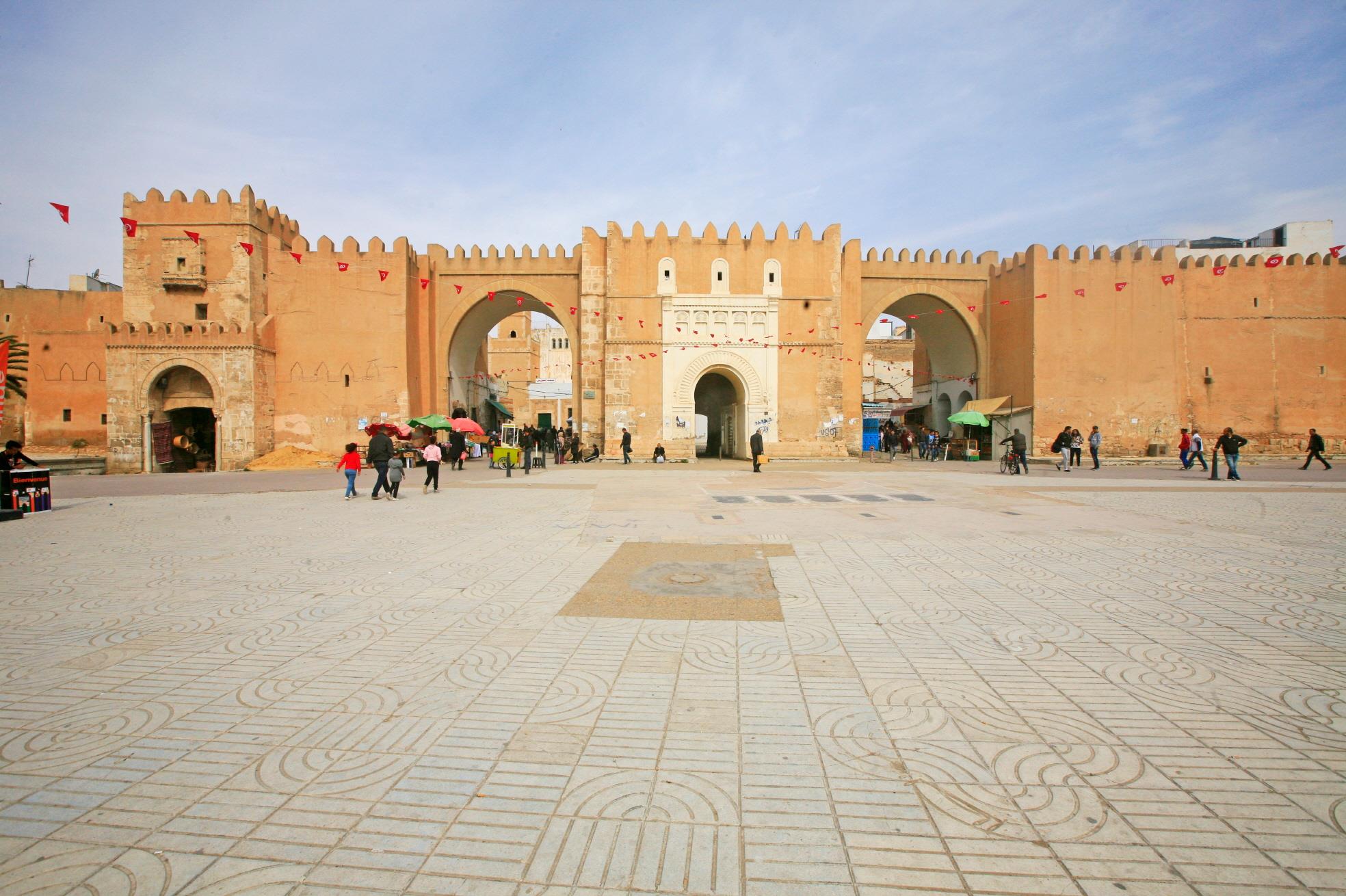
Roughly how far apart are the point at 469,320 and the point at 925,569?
28.2 meters

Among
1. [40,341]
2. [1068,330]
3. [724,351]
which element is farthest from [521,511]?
[40,341]

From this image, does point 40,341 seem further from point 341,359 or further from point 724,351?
point 724,351

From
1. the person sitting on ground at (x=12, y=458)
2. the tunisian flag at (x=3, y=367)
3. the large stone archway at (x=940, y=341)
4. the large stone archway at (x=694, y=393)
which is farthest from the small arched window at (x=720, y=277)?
the person sitting on ground at (x=12, y=458)

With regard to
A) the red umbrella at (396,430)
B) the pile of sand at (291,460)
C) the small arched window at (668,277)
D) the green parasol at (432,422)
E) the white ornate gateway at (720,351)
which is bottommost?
the pile of sand at (291,460)

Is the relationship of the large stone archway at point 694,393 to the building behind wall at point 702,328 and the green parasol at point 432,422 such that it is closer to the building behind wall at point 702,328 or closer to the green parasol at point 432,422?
the building behind wall at point 702,328

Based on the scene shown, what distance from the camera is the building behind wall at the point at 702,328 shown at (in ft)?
86.7

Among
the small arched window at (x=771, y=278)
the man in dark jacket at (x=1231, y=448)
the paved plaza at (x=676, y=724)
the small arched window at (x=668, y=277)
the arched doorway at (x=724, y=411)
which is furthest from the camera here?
the arched doorway at (x=724, y=411)

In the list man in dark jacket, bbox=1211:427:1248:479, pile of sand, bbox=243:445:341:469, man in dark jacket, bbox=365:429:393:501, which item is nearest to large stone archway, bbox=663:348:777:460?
pile of sand, bbox=243:445:341:469

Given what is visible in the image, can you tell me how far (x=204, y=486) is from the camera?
16.5 metres

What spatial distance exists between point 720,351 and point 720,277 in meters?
3.21

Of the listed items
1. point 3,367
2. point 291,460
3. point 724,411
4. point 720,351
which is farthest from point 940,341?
point 3,367

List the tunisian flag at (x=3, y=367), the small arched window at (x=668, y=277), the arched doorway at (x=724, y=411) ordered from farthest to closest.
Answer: the arched doorway at (x=724, y=411), the small arched window at (x=668, y=277), the tunisian flag at (x=3, y=367)

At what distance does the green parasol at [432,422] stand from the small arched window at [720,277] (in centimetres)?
1257

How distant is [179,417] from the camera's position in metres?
26.6
